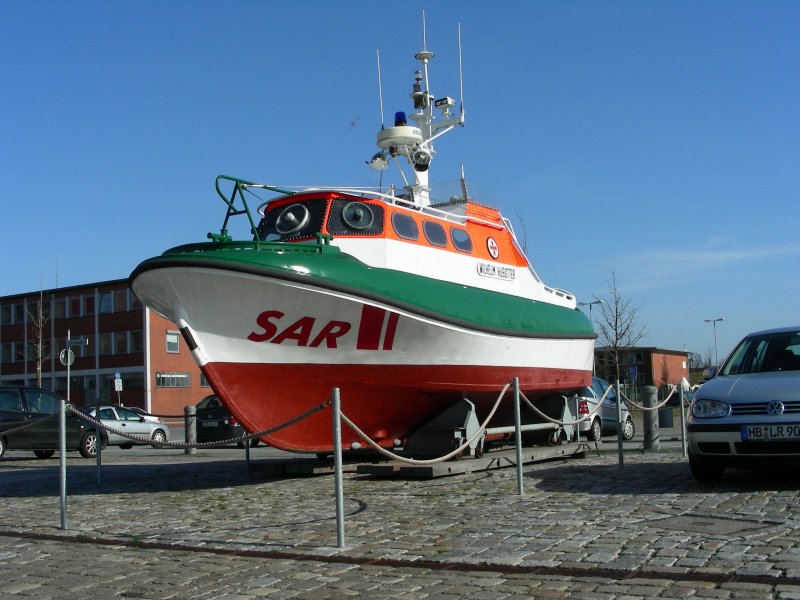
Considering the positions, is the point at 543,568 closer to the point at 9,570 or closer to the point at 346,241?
the point at 9,570

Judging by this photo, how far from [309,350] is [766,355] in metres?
5.29

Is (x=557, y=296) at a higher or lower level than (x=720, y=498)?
higher

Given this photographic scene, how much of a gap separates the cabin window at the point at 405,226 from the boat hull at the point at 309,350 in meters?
1.51

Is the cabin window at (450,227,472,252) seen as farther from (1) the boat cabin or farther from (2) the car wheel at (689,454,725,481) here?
(2) the car wheel at (689,454,725,481)

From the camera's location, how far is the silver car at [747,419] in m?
8.20

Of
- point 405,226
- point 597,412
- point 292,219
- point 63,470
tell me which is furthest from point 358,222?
point 597,412

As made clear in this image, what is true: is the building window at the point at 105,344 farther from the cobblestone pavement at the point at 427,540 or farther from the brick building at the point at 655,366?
the cobblestone pavement at the point at 427,540

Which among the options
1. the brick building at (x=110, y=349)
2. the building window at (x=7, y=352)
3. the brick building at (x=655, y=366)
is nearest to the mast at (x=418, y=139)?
the brick building at (x=110, y=349)

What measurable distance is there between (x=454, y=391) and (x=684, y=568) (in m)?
6.79

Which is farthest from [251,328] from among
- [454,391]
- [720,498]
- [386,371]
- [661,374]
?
[661,374]

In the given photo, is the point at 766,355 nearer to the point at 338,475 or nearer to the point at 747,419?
the point at 747,419

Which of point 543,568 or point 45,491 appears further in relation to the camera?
point 45,491

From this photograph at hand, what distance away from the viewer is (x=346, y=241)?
11.6 meters

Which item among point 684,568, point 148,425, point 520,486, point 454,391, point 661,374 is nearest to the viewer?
point 684,568
